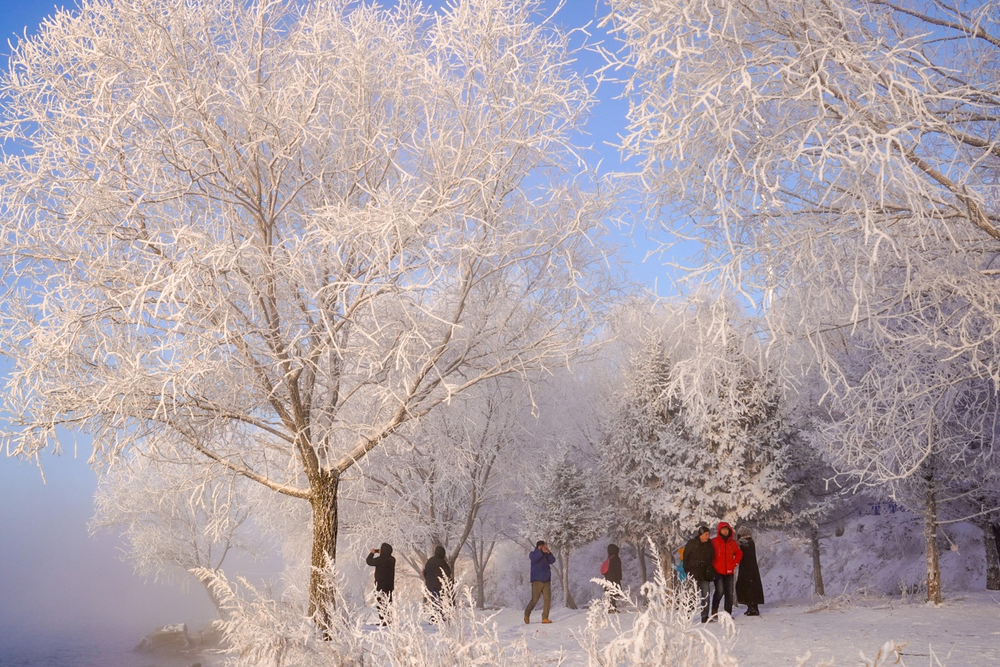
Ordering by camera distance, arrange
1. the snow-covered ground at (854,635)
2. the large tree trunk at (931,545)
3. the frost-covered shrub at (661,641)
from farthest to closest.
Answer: the large tree trunk at (931,545)
the snow-covered ground at (854,635)
the frost-covered shrub at (661,641)

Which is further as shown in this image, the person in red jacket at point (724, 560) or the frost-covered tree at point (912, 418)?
the person in red jacket at point (724, 560)

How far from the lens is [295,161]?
9961mm

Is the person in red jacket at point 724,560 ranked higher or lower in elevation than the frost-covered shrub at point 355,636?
lower

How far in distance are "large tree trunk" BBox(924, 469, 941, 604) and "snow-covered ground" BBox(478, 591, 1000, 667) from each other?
12.6 inches

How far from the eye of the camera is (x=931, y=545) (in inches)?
607

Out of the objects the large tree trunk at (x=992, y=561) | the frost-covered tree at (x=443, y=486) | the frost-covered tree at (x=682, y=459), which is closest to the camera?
the frost-covered tree at (x=443, y=486)

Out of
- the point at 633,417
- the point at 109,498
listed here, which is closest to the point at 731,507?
the point at 633,417

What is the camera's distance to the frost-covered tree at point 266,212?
27.3ft

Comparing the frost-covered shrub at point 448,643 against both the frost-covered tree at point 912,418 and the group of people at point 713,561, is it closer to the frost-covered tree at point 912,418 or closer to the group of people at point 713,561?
the frost-covered tree at point 912,418

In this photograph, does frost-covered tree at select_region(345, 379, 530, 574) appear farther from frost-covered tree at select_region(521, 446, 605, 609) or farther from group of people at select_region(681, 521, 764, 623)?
group of people at select_region(681, 521, 764, 623)

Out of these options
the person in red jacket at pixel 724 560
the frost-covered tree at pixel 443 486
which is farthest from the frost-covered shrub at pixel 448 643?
the frost-covered tree at pixel 443 486

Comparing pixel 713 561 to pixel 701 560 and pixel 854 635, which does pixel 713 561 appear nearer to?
pixel 701 560

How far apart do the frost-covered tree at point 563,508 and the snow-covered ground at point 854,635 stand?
8845mm

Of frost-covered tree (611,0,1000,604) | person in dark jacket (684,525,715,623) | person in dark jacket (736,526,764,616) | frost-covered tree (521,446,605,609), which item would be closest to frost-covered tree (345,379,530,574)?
frost-covered tree (521,446,605,609)
